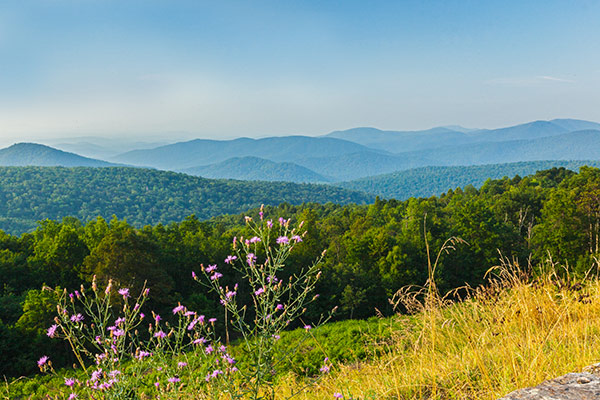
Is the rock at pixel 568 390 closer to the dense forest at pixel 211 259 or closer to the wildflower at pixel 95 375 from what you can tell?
the wildflower at pixel 95 375

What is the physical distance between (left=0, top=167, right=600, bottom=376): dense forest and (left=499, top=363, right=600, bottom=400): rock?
1606 centimetres

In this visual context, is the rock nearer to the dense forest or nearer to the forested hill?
the dense forest

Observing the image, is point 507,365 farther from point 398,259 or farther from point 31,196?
point 31,196

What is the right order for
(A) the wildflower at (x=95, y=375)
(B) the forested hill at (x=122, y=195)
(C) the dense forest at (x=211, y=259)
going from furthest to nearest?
1. (B) the forested hill at (x=122, y=195)
2. (C) the dense forest at (x=211, y=259)
3. (A) the wildflower at (x=95, y=375)

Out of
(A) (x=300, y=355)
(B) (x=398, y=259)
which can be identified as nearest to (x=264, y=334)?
(A) (x=300, y=355)

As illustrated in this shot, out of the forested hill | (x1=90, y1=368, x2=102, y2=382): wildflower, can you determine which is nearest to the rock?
(x1=90, y1=368, x2=102, y2=382): wildflower

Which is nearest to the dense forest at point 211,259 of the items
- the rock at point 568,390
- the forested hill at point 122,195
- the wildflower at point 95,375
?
the wildflower at point 95,375

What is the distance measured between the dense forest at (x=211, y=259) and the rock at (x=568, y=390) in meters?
16.1

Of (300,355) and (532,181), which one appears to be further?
(532,181)

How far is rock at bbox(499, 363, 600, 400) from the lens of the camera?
157 centimetres

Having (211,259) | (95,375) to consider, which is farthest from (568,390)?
(211,259)

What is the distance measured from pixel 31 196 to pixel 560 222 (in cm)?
16562

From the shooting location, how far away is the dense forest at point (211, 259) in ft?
58.4

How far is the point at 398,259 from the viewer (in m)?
26.5
